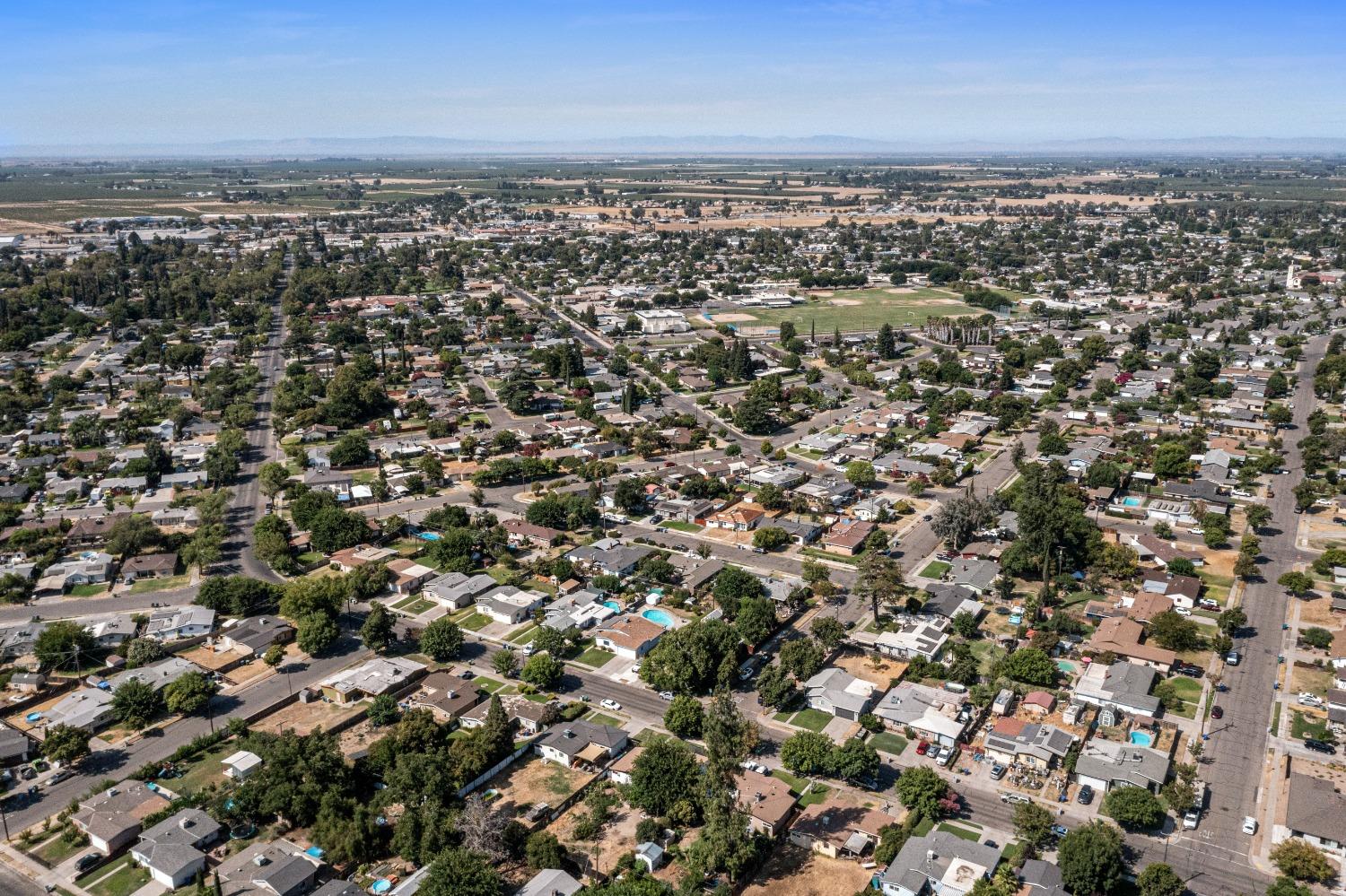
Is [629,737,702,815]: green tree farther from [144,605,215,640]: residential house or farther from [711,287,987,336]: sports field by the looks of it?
[711,287,987,336]: sports field

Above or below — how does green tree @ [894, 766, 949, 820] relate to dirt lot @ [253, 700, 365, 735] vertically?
above

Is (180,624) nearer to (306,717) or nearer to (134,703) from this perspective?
(134,703)

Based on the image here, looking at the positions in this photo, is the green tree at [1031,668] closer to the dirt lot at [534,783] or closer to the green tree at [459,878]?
the dirt lot at [534,783]

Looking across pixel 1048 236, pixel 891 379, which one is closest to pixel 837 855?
pixel 891 379

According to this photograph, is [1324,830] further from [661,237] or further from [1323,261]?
[661,237]

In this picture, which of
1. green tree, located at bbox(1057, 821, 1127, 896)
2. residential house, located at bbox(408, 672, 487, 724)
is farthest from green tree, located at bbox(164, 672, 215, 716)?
green tree, located at bbox(1057, 821, 1127, 896)
